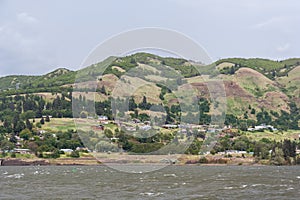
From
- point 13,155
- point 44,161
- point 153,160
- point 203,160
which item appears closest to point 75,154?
point 44,161

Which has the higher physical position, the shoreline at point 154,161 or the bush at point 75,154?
the bush at point 75,154

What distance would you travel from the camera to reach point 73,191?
67.2m

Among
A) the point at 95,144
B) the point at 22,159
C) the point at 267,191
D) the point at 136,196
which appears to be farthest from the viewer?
the point at 22,159

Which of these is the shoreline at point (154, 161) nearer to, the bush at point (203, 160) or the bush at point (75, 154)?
the bush at point (203, 160)

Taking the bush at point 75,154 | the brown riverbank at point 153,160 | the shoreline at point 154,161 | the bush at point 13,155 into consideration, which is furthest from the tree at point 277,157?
the bush at point 13,155

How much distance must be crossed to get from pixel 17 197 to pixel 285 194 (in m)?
32.9

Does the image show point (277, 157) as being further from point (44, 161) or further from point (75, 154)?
point (44, 161)

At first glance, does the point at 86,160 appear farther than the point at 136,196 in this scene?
Yes

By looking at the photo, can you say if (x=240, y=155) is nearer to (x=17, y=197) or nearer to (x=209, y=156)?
(x=209, y=156)

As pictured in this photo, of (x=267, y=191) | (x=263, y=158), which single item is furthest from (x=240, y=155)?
(x=267, y=191)

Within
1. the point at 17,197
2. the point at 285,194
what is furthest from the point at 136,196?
the point at 285,194

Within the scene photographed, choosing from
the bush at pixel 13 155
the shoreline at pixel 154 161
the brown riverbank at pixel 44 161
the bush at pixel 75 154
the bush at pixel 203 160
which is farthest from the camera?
the bush at pixel 13 155

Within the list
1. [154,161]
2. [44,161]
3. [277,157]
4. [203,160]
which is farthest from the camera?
[44,161]

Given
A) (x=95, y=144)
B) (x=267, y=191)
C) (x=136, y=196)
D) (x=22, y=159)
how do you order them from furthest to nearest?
(x=22, y=159) → (x=95, y=144) → (x=267, y=191) → (x=136, y=196)
